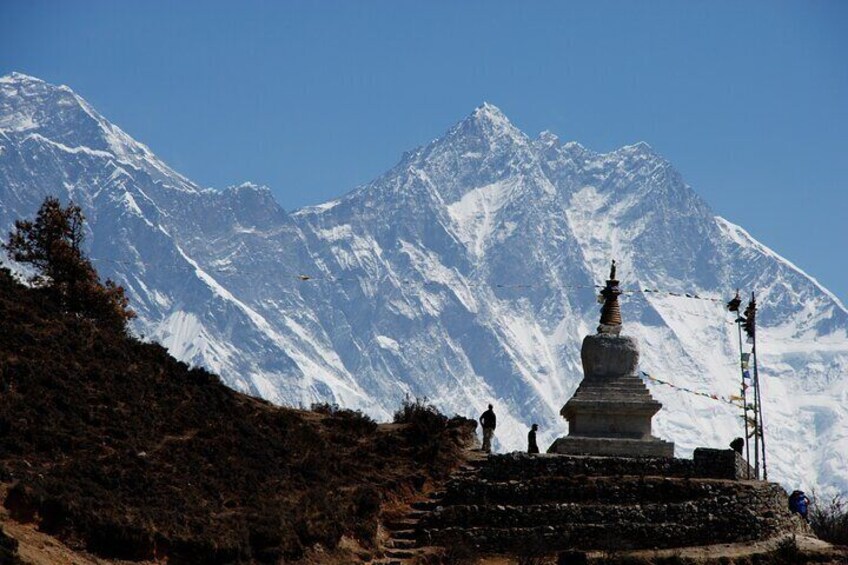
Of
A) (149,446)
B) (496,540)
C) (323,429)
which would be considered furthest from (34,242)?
(496,540)

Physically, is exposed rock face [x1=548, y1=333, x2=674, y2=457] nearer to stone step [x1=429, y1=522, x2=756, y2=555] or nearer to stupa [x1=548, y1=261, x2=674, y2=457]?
stupa [x1=548, y1=261, x2=674, y2=457]

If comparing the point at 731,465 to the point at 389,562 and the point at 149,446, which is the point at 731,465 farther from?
the point at 149,446

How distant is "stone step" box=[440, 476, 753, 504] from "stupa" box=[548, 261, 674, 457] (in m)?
4.37

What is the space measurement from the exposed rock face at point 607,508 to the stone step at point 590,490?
3cm

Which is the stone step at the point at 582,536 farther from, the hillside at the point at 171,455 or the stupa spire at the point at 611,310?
the stupa spire at the point at 611,310

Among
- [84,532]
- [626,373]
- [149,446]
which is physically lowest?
[84,532]

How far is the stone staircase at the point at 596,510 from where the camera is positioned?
169 ft

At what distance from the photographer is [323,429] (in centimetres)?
6059

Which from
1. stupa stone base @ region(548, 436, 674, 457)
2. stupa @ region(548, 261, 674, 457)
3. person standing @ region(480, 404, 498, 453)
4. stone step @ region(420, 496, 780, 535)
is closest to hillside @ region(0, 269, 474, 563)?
person standing @ region(480, 404, 498, 453)

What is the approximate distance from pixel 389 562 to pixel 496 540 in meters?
3.72

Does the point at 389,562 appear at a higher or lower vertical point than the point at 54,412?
lower

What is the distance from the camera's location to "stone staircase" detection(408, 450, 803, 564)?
51.6m

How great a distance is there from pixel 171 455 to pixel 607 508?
11.4m

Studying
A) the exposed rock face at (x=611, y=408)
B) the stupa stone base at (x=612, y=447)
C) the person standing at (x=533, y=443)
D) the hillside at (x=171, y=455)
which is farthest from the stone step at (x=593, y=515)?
the person standing at (x=533, y=443)
